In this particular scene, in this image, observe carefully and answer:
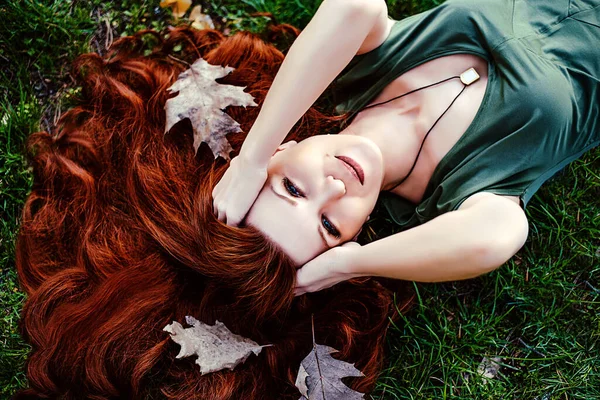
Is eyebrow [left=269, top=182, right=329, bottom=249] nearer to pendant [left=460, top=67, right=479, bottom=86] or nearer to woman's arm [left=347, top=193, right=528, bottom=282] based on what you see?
woman's arm [left=347, top=193, right=528, bottom=282]

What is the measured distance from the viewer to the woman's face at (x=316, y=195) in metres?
2.48

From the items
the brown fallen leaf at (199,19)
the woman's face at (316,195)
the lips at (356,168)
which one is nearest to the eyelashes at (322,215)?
the woman's face at (316,195)

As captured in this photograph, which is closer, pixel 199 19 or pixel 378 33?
pixel 378 33

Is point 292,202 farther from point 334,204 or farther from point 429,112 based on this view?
point 429,112

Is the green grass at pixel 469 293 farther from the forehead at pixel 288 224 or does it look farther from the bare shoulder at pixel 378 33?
the forehead at pixel 288 224

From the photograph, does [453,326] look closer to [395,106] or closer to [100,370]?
[395,106]

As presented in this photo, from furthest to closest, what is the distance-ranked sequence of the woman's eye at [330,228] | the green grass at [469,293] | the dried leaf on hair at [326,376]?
the green grass at [469,293], the dried leaf on hair at [326,376], the woman's eye at [330,228]

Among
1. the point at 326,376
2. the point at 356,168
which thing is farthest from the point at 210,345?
the point at 356,168

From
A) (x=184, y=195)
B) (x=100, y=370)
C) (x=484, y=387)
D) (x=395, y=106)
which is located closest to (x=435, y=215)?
(x=395, y=106)

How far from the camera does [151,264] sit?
105 inches

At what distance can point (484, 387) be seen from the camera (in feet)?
10.4

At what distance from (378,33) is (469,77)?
20.6 inches

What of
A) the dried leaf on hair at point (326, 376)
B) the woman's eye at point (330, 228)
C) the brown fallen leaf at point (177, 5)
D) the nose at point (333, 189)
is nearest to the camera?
the nose at point (333, 189)

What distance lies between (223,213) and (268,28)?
1416mm
